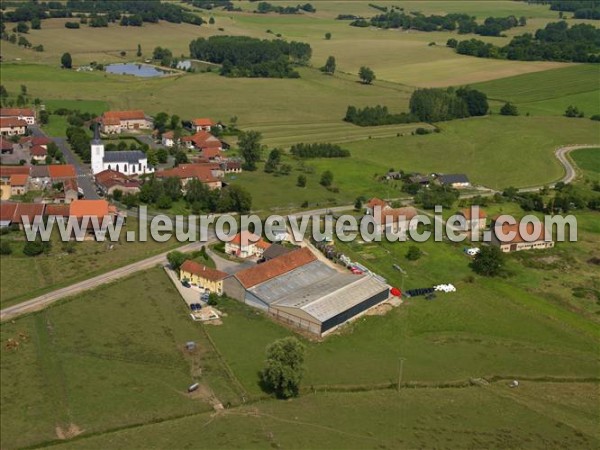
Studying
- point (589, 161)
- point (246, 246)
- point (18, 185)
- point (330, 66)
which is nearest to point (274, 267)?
point (246, 246)

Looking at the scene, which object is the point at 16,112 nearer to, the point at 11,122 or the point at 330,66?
the point at 11,122

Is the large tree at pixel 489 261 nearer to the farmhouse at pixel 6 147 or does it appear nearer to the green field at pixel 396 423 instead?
the green field at pixel 396 423

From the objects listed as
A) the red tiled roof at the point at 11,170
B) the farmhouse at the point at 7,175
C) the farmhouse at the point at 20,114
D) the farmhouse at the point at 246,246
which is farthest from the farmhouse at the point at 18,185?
the farmhouse at the point at 20,114

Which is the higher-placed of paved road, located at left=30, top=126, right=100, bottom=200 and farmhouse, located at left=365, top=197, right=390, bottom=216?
farmhouse, located at left=365, top=197, right=390, bottom=216

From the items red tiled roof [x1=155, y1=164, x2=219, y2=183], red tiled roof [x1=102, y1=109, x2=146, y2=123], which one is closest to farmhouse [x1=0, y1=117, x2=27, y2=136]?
red tiled roof [x1=102, y1=109, x2=146, y2=123]

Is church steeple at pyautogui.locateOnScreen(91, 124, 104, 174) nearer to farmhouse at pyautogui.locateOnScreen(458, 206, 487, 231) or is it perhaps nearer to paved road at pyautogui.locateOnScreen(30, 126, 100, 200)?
paved road at pyautogui.locateOnScreen(30, 126, 100, 200)
